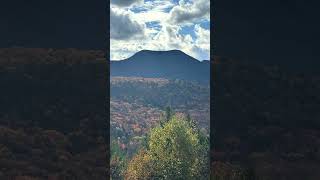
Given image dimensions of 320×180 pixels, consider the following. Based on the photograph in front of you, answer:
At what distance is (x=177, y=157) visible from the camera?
25.7 m

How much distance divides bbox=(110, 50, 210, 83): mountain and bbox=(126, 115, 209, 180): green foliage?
24.2 meters

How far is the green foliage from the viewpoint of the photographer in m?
24.9

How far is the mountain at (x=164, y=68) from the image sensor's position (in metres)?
56.9
